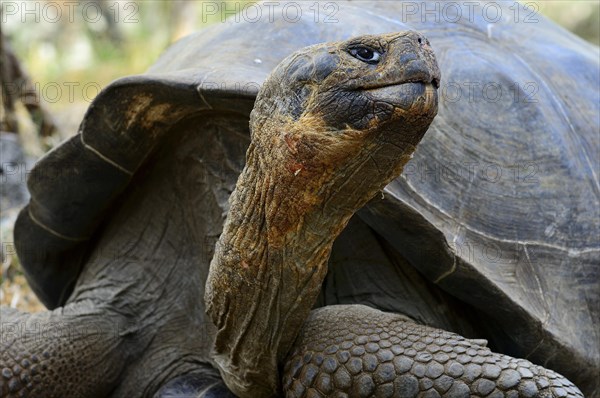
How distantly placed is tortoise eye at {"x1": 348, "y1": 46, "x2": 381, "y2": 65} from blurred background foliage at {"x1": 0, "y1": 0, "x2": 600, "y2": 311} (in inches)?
140

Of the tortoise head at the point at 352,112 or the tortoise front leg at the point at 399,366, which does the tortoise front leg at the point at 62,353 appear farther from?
the tortoise head at the point at 352,112

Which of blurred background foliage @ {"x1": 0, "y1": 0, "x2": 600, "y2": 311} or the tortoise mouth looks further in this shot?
blurred background foliage @ {"x1": 0, "y1": 0, "x2": 600, "y2": 311}

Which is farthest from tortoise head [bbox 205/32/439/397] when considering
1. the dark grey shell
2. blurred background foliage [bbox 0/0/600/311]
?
blurred background foliage [bbox 0/0/600/311]

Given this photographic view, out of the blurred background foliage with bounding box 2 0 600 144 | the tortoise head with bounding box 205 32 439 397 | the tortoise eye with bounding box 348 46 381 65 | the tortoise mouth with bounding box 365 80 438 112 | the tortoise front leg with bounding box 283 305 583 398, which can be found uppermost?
the tortoise eye with bounding box 348 46 381 65

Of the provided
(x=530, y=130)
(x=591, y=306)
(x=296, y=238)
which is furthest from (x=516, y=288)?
(x=296, y=238)

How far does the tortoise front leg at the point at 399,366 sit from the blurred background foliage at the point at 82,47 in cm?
293

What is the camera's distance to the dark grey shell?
120 inches

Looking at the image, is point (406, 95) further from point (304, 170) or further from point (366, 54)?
point (304, 170)

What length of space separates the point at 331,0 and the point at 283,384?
5.62 feet

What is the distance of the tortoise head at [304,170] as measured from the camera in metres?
2.18

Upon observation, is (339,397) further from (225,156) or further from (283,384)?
(225,156)

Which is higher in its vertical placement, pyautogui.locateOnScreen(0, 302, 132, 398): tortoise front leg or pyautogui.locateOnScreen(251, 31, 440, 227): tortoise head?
pyautogui.locateOnScreen(251, 31, 440, 227): tortoise head

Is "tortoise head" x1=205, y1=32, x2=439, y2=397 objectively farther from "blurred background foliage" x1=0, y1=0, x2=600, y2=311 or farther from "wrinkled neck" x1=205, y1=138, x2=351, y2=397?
"blurred background foliage" x1=0, y1=0, x2=600, y2=311

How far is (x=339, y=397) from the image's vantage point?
2678mm
